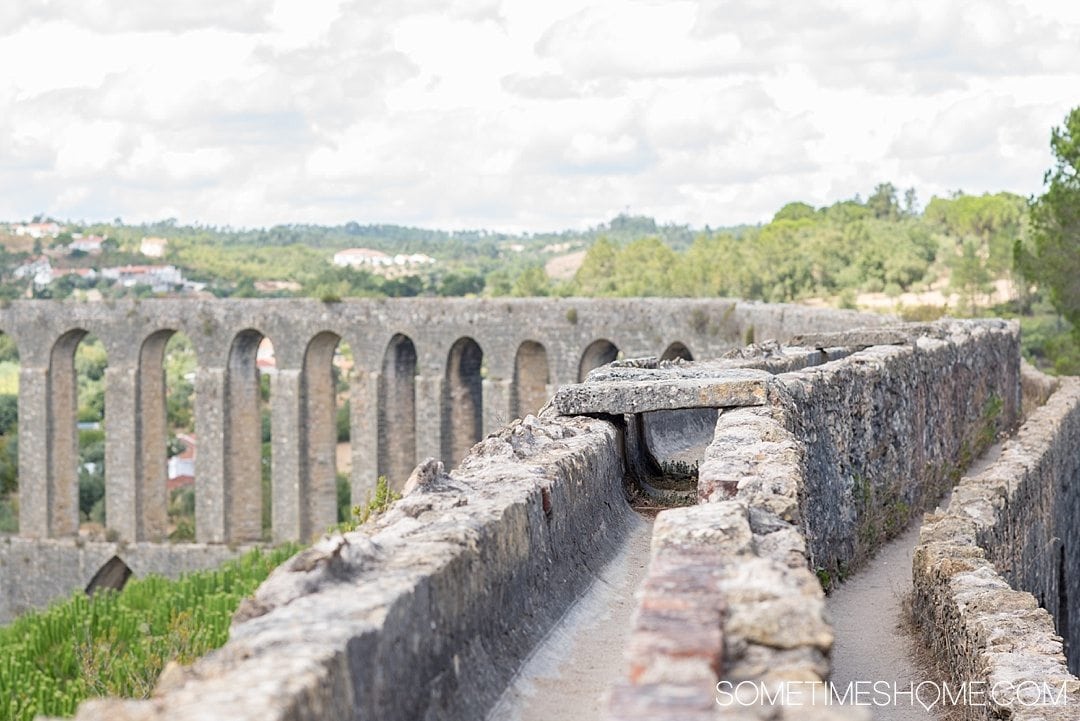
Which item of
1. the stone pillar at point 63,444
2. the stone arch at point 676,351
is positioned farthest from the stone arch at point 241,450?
the stone arch at point 676,351

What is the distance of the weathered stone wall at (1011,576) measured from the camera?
6.36m

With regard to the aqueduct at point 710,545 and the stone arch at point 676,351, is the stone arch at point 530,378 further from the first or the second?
the aqueduct at point 710,545

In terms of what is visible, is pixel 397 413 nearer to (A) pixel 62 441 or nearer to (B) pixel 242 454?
(B) pixel 242 454

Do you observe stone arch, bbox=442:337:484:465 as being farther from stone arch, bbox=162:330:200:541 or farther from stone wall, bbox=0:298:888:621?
stone arch, bbox=162:330:200:541

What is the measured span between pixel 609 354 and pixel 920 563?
22.3 m

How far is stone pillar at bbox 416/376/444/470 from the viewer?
1212 inches

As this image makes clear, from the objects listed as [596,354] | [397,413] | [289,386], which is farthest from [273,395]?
[596,354]

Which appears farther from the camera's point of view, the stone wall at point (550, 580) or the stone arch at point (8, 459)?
the stone arch at point (8, 459)

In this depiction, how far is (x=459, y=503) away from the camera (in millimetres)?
4953

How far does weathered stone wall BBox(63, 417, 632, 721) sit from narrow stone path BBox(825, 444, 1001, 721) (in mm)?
1519

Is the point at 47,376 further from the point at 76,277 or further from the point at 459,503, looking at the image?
the point at 76,277

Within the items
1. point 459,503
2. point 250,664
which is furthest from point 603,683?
point 250,664

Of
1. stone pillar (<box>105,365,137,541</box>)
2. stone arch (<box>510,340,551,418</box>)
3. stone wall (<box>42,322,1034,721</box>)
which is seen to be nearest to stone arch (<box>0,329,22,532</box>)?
stone pillar (<box>105,365,137,541</box>)

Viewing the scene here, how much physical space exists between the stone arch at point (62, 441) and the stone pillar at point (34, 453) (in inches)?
2.8
